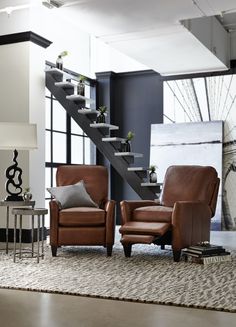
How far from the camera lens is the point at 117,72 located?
9266 mm

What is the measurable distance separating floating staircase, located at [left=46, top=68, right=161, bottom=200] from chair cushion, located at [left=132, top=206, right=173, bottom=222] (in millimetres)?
2191

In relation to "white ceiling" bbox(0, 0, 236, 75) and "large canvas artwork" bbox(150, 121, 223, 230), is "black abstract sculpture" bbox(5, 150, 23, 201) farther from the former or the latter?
"large canvas artwork" bbox(150, 121, 223, 230)

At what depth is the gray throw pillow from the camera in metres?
5.43

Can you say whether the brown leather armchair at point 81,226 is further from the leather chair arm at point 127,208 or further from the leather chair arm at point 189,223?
the leather chair arm at point 189,223

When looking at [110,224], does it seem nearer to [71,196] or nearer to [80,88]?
[71,196]

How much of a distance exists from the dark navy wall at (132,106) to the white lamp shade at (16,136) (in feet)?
13.3

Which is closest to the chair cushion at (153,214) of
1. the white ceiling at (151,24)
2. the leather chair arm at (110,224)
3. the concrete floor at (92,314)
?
the leather chair arm at (110,224)

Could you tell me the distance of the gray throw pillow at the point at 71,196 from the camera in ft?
17.8

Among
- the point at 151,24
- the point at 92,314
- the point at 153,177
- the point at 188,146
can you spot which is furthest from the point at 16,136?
the point at 188,146

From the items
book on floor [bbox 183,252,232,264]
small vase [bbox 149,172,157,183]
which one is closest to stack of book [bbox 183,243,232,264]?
book on floor [bbox 183,252,232,264]

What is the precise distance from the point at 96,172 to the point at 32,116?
1.13m

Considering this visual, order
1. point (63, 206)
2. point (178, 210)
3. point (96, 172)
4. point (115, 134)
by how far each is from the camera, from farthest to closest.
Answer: point (115, 134), point (96, 172), point (63, 206), point (178, 210)

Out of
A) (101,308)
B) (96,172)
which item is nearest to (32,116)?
(96,172)

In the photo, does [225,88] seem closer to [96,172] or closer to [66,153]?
[66,153]
